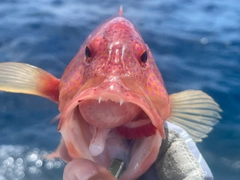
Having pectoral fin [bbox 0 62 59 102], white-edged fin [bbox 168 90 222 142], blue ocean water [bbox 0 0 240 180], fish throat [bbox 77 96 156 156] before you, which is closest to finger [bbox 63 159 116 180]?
fish throat [bbox 77 96 156 156]

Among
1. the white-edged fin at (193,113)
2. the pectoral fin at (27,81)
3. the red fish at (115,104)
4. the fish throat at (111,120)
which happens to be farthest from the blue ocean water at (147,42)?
the fish throat at (111,120)

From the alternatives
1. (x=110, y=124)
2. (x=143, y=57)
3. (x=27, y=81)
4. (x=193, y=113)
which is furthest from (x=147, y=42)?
(x=110, y=124)

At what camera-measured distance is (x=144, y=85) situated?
1.43 metres

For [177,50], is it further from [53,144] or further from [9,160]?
[9,160]

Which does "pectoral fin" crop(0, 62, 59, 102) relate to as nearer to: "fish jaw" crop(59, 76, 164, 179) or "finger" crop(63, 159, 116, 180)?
"fish jaw" crop(59, 76, 164, 179)

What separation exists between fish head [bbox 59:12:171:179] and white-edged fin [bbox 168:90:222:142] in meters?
0.61

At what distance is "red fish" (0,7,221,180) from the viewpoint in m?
1.21

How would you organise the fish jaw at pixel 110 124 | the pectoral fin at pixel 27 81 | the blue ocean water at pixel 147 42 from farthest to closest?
the blue ocean water at pixel 147 42
the pectoral fin at pixel 27 81
the fish jaw at pixel 110 124

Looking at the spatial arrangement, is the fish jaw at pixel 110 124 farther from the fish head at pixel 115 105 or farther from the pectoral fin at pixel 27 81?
the pectoral fin at pixel 27 81

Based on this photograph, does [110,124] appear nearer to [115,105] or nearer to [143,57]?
[115,105]

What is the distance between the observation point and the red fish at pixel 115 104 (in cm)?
121

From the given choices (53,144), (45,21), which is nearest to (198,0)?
(45,21)

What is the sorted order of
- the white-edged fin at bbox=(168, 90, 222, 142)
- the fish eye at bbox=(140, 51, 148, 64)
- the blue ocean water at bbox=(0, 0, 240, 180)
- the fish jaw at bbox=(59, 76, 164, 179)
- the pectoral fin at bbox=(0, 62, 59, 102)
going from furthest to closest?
1. the blue ocean water at bbox=(0, 0, 240, 180)
2. the white-edged fin at bbox=(168, 90, 222, 142)
3. the pectoral fin at bbox=(0, 62, 59, 102)
4. the fish eye at bbox=(140, 51, 148, 64)
5. the fish jaw at bbox=(59, 76, 164, 179)

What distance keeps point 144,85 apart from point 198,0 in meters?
5.44
